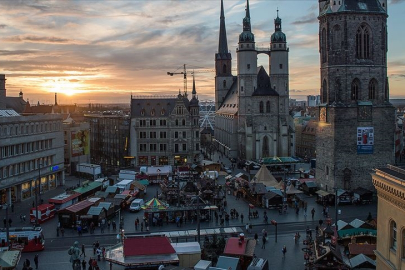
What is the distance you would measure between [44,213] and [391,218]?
32.0 meters

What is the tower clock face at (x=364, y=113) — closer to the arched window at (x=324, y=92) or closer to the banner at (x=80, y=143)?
the arched window at (x=324, y=92)

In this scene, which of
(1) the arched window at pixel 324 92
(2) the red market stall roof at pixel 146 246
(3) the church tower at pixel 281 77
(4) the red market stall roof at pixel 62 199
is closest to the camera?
(2) the red market stall roof at pixel 146 246

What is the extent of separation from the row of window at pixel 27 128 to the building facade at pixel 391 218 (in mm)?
40094

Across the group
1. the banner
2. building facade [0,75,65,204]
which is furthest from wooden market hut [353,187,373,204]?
the banner

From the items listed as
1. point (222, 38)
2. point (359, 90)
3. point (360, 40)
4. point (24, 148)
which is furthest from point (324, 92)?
point (222, 38)

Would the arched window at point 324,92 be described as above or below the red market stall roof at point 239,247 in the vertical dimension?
above

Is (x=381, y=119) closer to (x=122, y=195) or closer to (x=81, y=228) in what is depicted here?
(x=122, y=195)

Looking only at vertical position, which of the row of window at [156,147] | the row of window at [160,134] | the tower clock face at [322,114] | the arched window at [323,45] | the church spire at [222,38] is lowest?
the row of window at [156,147]

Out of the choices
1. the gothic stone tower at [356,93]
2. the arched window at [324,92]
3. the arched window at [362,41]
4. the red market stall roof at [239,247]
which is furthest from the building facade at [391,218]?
the arched window at [362,41]

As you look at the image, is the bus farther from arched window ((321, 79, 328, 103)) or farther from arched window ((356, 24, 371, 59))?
arched window ((356, 24, 371, 59))

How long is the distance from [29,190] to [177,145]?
29.6 meters

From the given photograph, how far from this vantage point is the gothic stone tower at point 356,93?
53594 mm

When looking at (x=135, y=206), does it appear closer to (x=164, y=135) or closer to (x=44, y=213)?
(x=44, y=213)

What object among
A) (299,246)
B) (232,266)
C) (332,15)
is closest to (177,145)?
(332,15)
